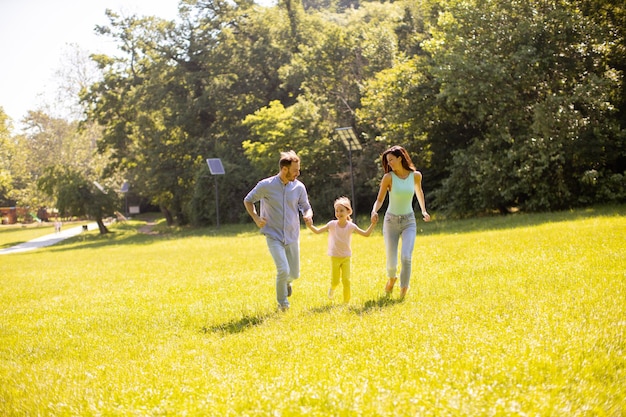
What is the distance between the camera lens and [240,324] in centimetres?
834

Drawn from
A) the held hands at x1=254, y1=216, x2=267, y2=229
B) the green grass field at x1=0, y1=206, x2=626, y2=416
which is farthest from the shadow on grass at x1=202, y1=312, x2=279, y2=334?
the held hands at x1=254, y1=216, x2=267, y2=229

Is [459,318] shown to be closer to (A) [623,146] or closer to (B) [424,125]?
A: (A) [623,146]

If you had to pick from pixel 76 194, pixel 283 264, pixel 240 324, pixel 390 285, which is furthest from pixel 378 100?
pixel 76 194

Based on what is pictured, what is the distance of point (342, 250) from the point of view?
351 inches

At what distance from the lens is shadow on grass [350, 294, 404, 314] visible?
8.22m

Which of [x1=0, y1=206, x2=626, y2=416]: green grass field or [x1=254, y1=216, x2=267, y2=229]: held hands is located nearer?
[x1=0, y1=206, x2=626, y2=416]: green grass field

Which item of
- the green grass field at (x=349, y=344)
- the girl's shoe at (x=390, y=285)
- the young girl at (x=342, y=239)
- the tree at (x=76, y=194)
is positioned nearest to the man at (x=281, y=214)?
the young girl at (x=342, y=239)

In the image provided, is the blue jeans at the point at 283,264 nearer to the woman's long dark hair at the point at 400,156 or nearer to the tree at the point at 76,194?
the woman's long dark hair at the point at 400,156

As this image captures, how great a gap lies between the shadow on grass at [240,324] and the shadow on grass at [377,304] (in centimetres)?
120

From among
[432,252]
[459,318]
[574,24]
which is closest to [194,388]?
[459,318]

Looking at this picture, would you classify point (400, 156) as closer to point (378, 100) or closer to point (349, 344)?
point (349, 344)

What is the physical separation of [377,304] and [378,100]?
2061 centimetres

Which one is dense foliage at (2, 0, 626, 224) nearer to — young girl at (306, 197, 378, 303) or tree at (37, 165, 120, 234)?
tree at (37, 165, 120, 234)

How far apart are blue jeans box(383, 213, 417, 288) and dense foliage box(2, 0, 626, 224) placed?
1491cm
